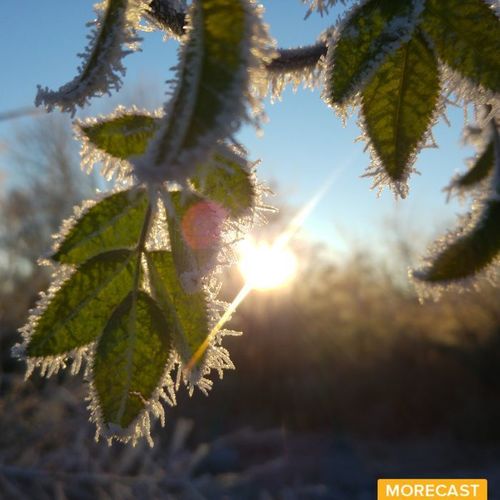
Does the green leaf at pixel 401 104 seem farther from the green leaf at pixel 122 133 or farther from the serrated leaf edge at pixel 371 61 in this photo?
the green leaf at pixel 122 133

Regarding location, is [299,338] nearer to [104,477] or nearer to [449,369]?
[449,369]

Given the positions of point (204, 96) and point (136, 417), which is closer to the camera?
point (204, 96)

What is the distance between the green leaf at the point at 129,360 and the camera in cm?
62

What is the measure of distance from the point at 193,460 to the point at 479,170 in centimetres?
322

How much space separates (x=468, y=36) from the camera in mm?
532

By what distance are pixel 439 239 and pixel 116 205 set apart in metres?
0.36

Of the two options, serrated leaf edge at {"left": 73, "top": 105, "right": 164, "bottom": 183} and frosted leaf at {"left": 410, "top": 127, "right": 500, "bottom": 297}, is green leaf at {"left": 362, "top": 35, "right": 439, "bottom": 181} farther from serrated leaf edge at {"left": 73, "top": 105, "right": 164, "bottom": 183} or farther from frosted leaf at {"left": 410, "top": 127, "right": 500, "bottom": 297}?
serrated leaf edge at {"left": 73, "top": 105, "right": 164, "bottom": 183}

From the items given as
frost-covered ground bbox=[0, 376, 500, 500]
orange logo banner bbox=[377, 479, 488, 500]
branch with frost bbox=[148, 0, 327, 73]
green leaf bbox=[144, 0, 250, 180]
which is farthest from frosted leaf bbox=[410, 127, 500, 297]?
orange logo banner bbox=[377, 479, 488, 500]

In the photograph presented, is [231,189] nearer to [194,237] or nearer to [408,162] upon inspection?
[194,237]

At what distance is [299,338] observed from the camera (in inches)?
523

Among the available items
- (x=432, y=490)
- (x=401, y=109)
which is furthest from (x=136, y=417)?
(x=432, y=490)

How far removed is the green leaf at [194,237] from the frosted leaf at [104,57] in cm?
14

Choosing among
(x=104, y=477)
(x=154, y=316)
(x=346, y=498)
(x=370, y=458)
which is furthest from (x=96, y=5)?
(x=370, y=458)

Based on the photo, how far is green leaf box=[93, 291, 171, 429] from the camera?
2.05 feet
